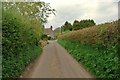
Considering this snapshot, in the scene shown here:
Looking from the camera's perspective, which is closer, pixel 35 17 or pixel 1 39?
pixel 1 39

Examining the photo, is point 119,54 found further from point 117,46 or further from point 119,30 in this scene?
point 119,30

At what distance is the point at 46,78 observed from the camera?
11.2m

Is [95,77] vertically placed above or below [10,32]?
below

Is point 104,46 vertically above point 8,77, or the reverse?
point 104,46

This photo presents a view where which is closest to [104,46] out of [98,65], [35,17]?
[98,65]

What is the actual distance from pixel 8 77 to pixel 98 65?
14.1ft

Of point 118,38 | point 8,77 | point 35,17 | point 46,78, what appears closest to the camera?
point 8,77

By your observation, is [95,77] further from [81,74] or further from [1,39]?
[1,39]

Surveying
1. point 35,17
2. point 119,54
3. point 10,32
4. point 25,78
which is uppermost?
point 35,17

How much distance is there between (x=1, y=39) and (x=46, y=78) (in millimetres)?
3075

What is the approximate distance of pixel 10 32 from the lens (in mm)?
10711

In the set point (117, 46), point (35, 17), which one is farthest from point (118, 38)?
point (35, 17)

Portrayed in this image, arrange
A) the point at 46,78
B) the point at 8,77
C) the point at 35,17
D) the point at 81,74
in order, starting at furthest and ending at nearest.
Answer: the point at 35,17 < the point at 81,74 < the point at 46,78 < the point at 8,77

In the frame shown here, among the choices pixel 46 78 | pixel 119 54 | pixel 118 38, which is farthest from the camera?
pixel 46 78
